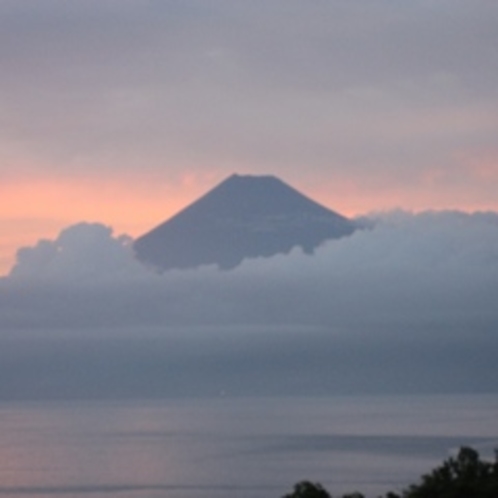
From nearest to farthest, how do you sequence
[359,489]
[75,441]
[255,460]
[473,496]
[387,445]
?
[473,496] < [359,489] < [255,460] < [387,445] < [75,441]

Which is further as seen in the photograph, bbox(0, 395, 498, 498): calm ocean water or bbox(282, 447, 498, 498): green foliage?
bbox(0, 395, 498, 498): calm ocean water

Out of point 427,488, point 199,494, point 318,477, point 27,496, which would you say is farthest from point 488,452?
point 427,488

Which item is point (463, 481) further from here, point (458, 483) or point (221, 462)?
point (221, 462)

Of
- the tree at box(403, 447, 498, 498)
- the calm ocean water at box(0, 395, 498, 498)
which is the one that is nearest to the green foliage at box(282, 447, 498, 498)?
the tree at box(403, 447, 498, 498)

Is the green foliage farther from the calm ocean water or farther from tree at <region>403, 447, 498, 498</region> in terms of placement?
the calm ocean water

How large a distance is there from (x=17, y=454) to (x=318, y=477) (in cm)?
5367

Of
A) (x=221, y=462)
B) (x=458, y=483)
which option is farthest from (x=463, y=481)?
(x=221, y=462)

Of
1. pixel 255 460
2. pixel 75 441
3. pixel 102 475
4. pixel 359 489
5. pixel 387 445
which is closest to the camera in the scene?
pixel 359 489

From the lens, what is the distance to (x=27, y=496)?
390 feet

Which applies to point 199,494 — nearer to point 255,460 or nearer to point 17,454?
point 255,460

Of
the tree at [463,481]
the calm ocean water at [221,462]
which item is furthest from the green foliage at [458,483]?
the calm ocean water at [221,462]

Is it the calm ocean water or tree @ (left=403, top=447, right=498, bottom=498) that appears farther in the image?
the calm ocean water

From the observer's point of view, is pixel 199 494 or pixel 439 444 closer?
pixel 199 494

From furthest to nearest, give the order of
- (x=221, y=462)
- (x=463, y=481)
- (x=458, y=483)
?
(x=221, y=462) → (x=463, y=481) → (x=458, y=483)
